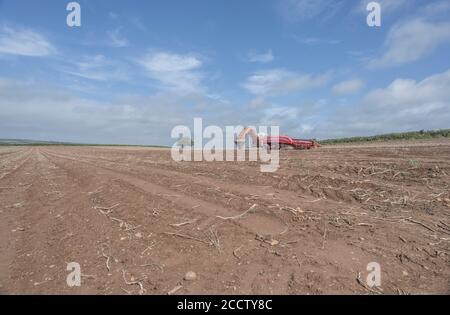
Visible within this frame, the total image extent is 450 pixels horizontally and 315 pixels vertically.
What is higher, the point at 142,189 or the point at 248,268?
the point at 142,189

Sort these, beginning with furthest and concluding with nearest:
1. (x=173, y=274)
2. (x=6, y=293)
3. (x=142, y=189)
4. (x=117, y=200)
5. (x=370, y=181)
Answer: (x=142, y=189) < (x=370, y=181) < (x=117, y=200) < (x=173, y=274) < (x=6, y=293)

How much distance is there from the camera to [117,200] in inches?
279

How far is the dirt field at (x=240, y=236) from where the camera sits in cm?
353

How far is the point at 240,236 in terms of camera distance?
4.67 m

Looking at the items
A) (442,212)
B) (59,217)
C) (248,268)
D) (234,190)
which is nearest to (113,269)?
(248,268)

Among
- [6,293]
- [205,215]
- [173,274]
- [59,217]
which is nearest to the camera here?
[6,293]

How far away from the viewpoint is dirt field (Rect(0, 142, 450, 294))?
3.53 m

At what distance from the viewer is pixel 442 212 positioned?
541cm

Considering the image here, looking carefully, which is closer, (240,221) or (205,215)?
(240,221)

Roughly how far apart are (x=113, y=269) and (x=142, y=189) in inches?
173

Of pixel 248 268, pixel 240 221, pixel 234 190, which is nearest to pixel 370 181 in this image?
pixel 234 190

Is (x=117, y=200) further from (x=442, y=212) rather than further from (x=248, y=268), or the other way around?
(x=442, y=212)

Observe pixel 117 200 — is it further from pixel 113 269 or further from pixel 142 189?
pixel 113 269
